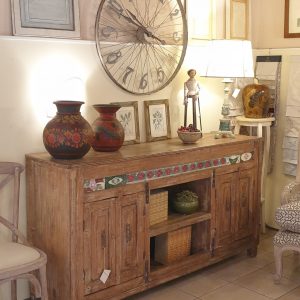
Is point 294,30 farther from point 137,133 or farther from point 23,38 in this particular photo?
point 23,38

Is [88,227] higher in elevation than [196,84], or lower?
lower

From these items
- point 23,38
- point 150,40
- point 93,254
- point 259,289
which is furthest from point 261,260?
point 23,38

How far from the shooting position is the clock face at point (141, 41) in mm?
3098

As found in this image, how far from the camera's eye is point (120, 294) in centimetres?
281

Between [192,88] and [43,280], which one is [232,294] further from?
[192,88]

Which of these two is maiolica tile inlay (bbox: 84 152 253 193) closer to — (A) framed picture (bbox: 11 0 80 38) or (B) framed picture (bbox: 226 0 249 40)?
(A) framed picture (bbox: 11 0 80 38)

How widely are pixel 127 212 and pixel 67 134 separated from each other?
0.55 metres

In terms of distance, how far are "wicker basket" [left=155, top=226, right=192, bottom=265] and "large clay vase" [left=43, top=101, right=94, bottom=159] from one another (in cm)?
84

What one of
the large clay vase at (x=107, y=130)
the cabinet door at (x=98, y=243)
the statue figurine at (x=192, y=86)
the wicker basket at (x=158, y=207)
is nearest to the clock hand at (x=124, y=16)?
the statue figurine at (x=192, y=86)

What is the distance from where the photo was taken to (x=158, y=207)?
3.05 meters

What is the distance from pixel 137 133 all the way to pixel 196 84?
0.54 metres

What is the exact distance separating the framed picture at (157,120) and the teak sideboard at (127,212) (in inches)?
4.4

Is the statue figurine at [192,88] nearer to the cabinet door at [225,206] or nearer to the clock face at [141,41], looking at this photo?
the clock face at [141,41]

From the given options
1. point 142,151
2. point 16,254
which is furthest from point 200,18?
point 16,254
